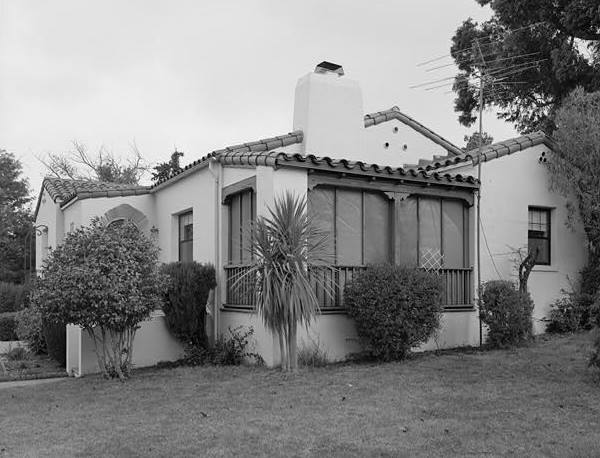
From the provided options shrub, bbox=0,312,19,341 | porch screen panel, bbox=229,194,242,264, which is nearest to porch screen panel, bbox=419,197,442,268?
porch screen panel, bbox=229,194,242,264

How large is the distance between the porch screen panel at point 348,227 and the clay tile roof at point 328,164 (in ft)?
1.70

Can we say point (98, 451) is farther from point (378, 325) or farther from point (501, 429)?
point (378, 325)

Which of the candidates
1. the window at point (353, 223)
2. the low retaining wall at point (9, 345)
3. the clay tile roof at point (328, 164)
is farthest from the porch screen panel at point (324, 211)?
the low retaining wall at point (9, 345)

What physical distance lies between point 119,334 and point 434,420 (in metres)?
5.90

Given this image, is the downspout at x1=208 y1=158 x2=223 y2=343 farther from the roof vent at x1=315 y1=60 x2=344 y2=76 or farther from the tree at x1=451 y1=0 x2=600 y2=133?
the tree at x1=451 y1=0 x2=600 y2=133

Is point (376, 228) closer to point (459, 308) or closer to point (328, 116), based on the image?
point (459, 308)

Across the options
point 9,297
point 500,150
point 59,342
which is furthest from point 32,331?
point 500,150

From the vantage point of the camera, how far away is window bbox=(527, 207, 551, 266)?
1448 centimetres

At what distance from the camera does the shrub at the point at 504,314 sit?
11961 mm

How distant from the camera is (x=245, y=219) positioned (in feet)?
39.3

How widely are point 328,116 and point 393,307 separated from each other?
5.80 m

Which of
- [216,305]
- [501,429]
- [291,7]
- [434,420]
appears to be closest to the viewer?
[501,429]

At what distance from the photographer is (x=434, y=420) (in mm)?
7160

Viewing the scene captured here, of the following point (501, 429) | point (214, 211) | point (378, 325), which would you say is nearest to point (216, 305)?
point (214, 211)
